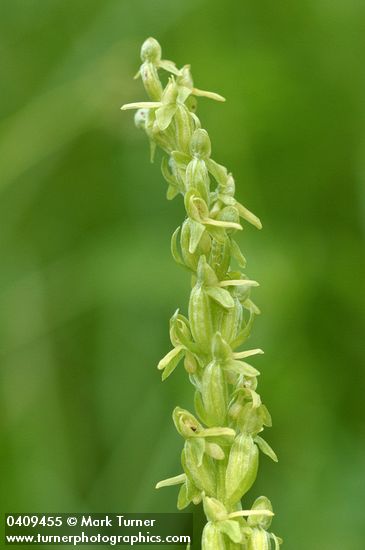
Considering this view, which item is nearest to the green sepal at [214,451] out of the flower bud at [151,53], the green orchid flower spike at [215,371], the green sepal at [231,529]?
the green orchid flower spike at [215,371]

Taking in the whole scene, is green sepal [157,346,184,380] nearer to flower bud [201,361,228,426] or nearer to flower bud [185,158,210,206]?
flower bud [201,361,228,426]

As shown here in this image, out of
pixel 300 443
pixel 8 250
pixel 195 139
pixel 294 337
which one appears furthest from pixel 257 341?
pixel 195 139

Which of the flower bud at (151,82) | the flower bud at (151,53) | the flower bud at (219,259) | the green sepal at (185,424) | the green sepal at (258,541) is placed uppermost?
the flower bud at (151,53)

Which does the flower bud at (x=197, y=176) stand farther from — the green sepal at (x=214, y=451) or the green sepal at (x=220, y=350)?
the green sepal at (x=214, y=451)

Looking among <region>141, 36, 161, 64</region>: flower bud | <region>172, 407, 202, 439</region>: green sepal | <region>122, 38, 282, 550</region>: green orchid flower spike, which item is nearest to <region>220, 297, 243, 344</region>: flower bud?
<region>122, 38, 282, 550</region>: green orchid flower spike

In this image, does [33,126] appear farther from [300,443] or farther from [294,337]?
[300,443]

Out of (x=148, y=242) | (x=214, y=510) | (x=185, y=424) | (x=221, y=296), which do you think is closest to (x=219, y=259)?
(x=221, y=296)

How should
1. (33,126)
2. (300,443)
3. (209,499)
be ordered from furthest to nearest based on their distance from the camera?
(33,126)
(300,443)
(209,499)
